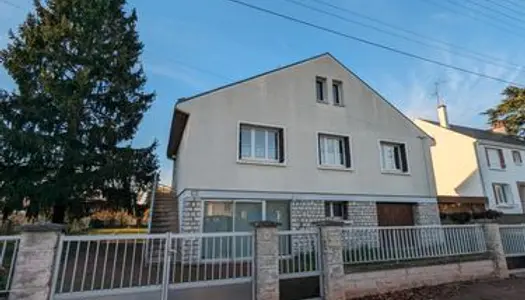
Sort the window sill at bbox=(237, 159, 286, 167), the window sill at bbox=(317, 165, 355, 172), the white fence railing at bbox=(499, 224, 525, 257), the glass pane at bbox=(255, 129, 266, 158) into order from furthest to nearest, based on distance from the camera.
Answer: the window sill at bbox=(317, 165, 355, 172) → the glass pane at bbox=(255, 129, 266, 158) → the window sill at bbox=(237, 159, 286, 167) → the white fence railing at bbox=(499, 224, 525, 257)

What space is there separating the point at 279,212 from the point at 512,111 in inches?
1072

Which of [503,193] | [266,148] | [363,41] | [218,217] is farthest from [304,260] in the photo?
[503,193]

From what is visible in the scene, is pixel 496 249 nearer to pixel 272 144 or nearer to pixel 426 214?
pixel 426 214

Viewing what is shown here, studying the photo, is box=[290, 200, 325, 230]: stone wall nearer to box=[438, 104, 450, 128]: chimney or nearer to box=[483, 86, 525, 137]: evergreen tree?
box=[438, 104, 450, 128]: chimney

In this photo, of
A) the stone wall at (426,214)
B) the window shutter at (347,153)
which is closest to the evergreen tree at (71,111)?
the window shutter at (347,153)

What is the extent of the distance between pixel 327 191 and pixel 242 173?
3533 mm

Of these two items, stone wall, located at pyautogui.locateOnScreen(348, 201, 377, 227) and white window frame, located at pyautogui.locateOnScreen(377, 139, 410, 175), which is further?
white window frame, located at pyautogui.locateOnScreen(377, 139, 410, 175)

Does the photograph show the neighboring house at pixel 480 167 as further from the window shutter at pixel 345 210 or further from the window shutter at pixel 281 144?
the window shutter at pixel 281 144

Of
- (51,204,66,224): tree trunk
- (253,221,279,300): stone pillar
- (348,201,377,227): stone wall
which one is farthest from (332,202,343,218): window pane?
(51,204,66,224): tree trunk

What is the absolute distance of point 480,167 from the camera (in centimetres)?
2200

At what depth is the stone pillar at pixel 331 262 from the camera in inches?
257

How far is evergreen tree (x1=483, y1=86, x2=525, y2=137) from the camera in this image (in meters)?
26.3

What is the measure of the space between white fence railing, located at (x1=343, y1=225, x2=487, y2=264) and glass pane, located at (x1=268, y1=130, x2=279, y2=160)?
3867mm

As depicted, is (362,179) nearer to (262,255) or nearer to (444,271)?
(444,271)
